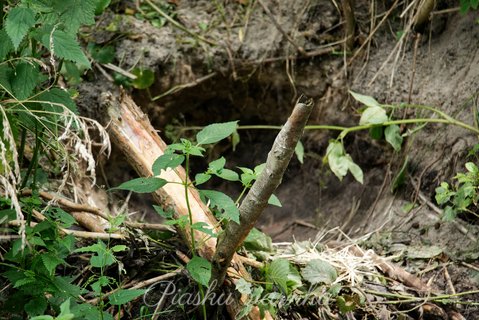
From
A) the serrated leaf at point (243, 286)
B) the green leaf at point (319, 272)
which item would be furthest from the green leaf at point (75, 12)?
the green leaf at point (319, 272)

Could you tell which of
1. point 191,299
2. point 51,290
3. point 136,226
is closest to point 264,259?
point 191,299

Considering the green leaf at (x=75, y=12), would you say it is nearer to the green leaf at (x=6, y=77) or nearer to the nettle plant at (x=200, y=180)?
the green leaf at (x=6, y=77)

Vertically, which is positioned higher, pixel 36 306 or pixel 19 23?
pixel 19 23

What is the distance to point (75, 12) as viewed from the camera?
1682 mm

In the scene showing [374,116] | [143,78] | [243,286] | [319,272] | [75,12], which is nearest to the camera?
[75,12]

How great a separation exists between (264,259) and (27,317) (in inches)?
32.3

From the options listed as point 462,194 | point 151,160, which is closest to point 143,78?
point 151,160

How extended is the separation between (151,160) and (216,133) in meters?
0.53

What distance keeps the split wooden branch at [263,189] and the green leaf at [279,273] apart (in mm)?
191

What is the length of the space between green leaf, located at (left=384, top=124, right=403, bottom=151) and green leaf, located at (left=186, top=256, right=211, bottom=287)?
3.84 feet

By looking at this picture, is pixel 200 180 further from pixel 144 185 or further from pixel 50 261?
pixel 50 261

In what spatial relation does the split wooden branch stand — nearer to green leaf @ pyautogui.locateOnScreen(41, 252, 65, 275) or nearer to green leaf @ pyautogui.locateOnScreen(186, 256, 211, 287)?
green leaf @ pyautogui.locateOnScreen(186, 256, 211, 287)

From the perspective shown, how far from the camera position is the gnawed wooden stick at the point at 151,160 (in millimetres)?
1992

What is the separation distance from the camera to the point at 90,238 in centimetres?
205
